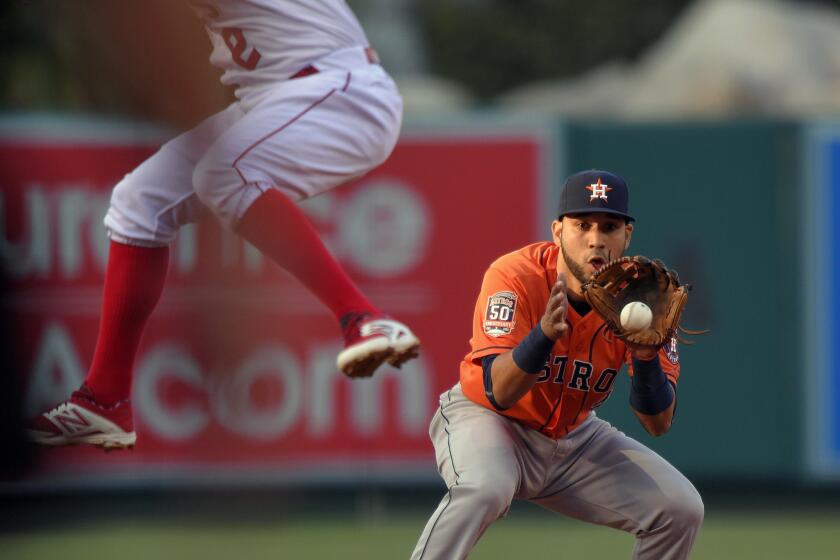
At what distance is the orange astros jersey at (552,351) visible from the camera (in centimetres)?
450

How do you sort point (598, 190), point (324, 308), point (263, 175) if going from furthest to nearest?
1. point (324, 308)
2. point (598, 190)
3. point (263, 175)

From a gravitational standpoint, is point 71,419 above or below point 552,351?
below

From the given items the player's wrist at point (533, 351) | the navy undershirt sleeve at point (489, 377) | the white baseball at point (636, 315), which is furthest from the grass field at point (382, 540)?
the white baseball at point (636, 315)

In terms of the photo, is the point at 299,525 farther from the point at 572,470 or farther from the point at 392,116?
the point at 392,116

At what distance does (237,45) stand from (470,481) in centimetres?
154

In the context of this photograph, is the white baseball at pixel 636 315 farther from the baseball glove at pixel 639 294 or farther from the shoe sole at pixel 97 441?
the shoe sole at pixel 97 441

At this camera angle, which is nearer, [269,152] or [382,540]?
[269,152]

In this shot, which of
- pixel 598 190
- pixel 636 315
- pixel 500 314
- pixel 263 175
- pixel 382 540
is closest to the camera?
pixel 263 175

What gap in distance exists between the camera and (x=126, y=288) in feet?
12.3

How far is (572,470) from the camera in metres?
4.89

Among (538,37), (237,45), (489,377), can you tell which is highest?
(538,37)

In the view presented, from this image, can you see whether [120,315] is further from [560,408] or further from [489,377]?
[560,408]

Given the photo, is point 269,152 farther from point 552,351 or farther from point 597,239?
point 552,351

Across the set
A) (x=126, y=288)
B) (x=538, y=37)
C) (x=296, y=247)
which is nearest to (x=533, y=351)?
(x=296, y=247)
